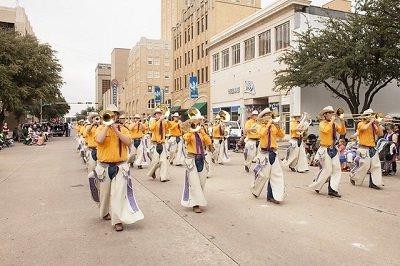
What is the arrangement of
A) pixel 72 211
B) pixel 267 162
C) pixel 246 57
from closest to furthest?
pixel 72 211 → pixel 267 162 → pixel 246 57

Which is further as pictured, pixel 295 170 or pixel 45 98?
pixel 45 98

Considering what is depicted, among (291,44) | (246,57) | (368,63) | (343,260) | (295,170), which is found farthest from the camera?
(246,57)

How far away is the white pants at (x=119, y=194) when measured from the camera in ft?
21.3

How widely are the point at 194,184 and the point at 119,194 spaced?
5.72ft

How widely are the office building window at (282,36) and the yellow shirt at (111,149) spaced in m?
25.9

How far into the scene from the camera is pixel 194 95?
46.2m

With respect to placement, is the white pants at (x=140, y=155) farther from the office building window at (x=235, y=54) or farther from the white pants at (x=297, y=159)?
the office building window at (x=235, y=54)

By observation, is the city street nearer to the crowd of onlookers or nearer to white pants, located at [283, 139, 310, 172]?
white pants, located at [283, 139, 310, 172]

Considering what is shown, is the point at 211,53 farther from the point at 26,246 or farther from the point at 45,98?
the point at 26,246

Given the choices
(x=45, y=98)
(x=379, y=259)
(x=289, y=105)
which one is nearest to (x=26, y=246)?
(x=379, y=259)

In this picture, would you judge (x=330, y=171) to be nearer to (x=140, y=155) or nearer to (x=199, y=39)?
(x=140, y=155)

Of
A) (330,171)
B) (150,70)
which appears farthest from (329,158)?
(150,70)

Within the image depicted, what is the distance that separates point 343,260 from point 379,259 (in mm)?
448

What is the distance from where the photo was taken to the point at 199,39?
4988 centimetres
